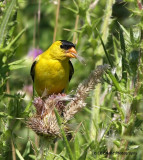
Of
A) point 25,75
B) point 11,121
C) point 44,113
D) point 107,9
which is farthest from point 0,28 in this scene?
point 107,9

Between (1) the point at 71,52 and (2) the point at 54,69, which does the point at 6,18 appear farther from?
(2) the point at 54,69

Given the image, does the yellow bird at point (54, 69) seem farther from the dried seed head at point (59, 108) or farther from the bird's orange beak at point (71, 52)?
the dried seed head at point (59, 108)

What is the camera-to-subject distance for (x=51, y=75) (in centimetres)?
236

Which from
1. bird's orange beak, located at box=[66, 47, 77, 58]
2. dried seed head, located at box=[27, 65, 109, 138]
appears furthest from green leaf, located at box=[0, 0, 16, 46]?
bird's orange beak, located at box=[66, 47, 77, 58]

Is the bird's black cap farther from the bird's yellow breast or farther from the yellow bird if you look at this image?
the bird's yellow breast

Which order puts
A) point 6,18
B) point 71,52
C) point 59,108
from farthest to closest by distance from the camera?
point 71,52 → point 59,108 → point 6,18

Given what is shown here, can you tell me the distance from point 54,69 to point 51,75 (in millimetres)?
51

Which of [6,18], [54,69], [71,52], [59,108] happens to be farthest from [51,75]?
[6,18]

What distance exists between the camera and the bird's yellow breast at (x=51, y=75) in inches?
92.2

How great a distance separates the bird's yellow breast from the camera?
2.34 meters

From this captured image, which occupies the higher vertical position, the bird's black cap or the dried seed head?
the bird's black cap

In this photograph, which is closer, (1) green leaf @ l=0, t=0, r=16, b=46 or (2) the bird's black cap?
(1) green leaf @ l=0, t=0, r=16, b=46

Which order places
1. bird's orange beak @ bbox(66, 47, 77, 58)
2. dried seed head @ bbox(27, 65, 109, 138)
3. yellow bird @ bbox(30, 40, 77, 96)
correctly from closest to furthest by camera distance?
dried seed head @ bbox(27, 65, 109, 138) → bird's orange beak @ bbox(66, 47, 77, 58) → yellow bird @ bbox(30, 40, 77, 96)

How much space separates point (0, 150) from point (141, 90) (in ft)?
2.36
